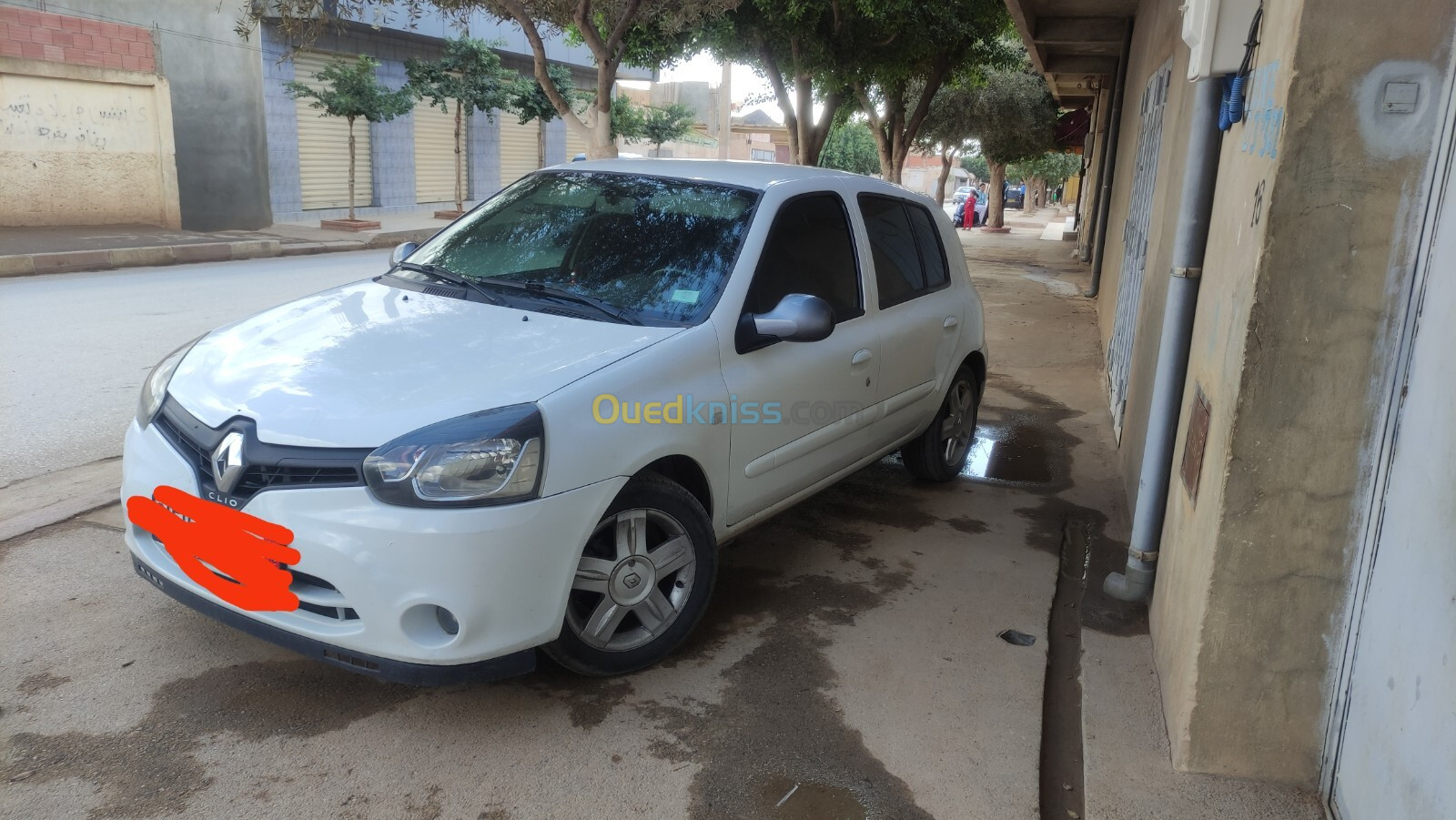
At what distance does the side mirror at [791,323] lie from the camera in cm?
363

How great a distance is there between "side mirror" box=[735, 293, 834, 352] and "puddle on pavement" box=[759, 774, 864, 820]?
1.46m

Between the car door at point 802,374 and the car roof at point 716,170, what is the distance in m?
0.16

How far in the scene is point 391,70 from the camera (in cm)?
2411

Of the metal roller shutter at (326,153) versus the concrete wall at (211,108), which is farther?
the metal roller shutter at (326,153)

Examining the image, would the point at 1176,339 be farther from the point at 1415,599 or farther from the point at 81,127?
the point at 81,127

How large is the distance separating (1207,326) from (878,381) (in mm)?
1480

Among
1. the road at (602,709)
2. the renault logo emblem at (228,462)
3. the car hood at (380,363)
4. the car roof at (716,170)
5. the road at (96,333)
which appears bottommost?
the road at (602,709)

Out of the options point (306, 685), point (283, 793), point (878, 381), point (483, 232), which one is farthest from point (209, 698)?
point (878, 381)

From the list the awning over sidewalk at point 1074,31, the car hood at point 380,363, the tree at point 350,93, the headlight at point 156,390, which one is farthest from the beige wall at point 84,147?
the car hood at point 380,363

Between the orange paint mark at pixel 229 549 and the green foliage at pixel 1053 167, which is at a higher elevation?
the green foliage at pixel 1053 167

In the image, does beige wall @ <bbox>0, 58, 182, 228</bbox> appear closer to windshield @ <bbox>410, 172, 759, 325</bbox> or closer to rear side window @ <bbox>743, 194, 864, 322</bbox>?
windshield @ <bbox>410, 172, 759, 325</bbox>

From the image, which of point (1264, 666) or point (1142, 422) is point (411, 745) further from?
point (1142, 422)

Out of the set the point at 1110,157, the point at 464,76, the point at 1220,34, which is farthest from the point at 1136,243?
the point at 464,76

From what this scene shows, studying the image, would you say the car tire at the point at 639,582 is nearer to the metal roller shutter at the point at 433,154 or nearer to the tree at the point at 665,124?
the metal roller shutter at the point at 433,154
